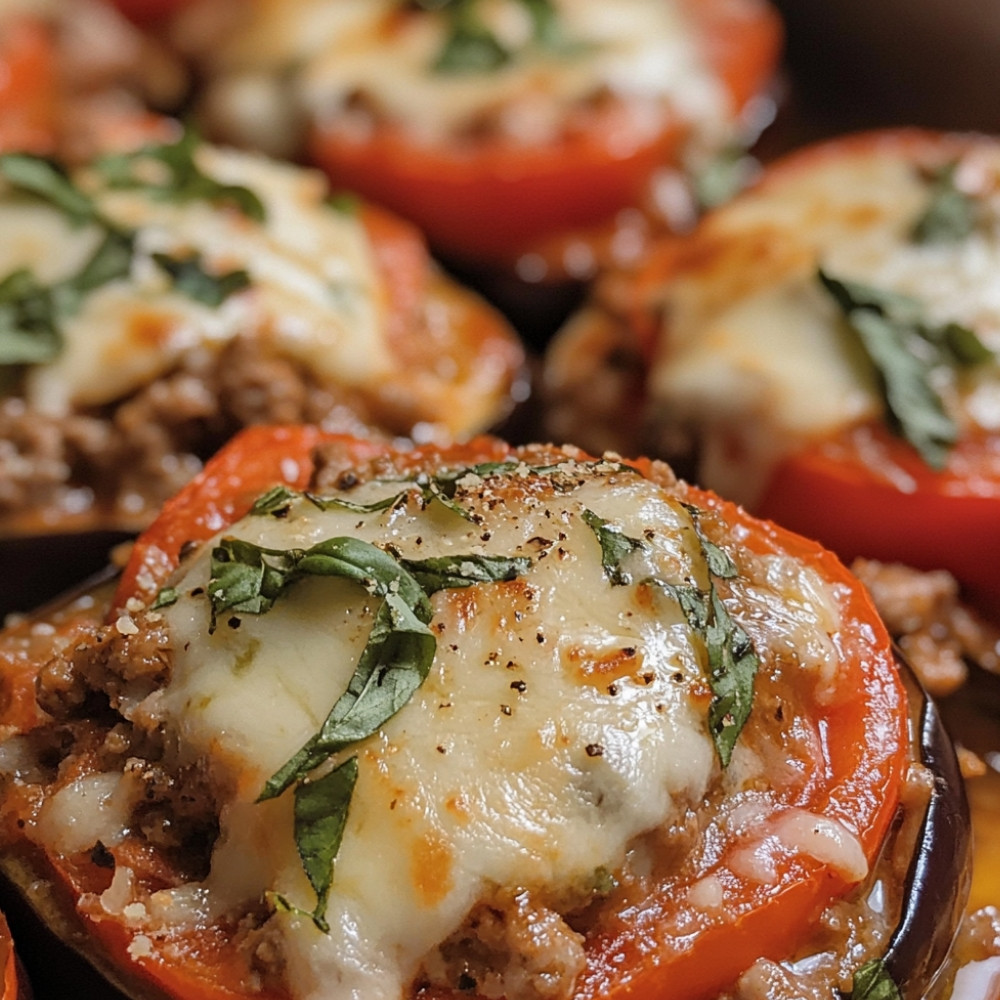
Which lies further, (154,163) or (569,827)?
(154,163)

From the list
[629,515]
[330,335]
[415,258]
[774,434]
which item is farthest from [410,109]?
[629,515]

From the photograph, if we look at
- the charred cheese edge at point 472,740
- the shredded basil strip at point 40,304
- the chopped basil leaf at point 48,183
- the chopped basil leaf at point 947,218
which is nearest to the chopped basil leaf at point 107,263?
the shredded basil strip at point 40,304

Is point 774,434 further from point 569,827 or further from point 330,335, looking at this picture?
point 569,827

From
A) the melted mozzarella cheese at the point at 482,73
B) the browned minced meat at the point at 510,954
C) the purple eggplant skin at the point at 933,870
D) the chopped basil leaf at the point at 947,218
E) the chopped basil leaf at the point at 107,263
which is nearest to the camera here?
the browned minced meat at the point at 510,954

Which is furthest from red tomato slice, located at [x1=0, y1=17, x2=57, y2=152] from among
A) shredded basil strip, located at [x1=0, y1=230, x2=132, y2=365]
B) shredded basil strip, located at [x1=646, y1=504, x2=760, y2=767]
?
shredded basil strip, located at [x1=646, y1=504, x2=760, y2=767]

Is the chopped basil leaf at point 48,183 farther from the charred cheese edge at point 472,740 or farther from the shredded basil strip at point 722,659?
the shredded basil strip at point 722,659

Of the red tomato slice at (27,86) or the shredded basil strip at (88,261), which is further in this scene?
the red tomato slice at (27,86)
